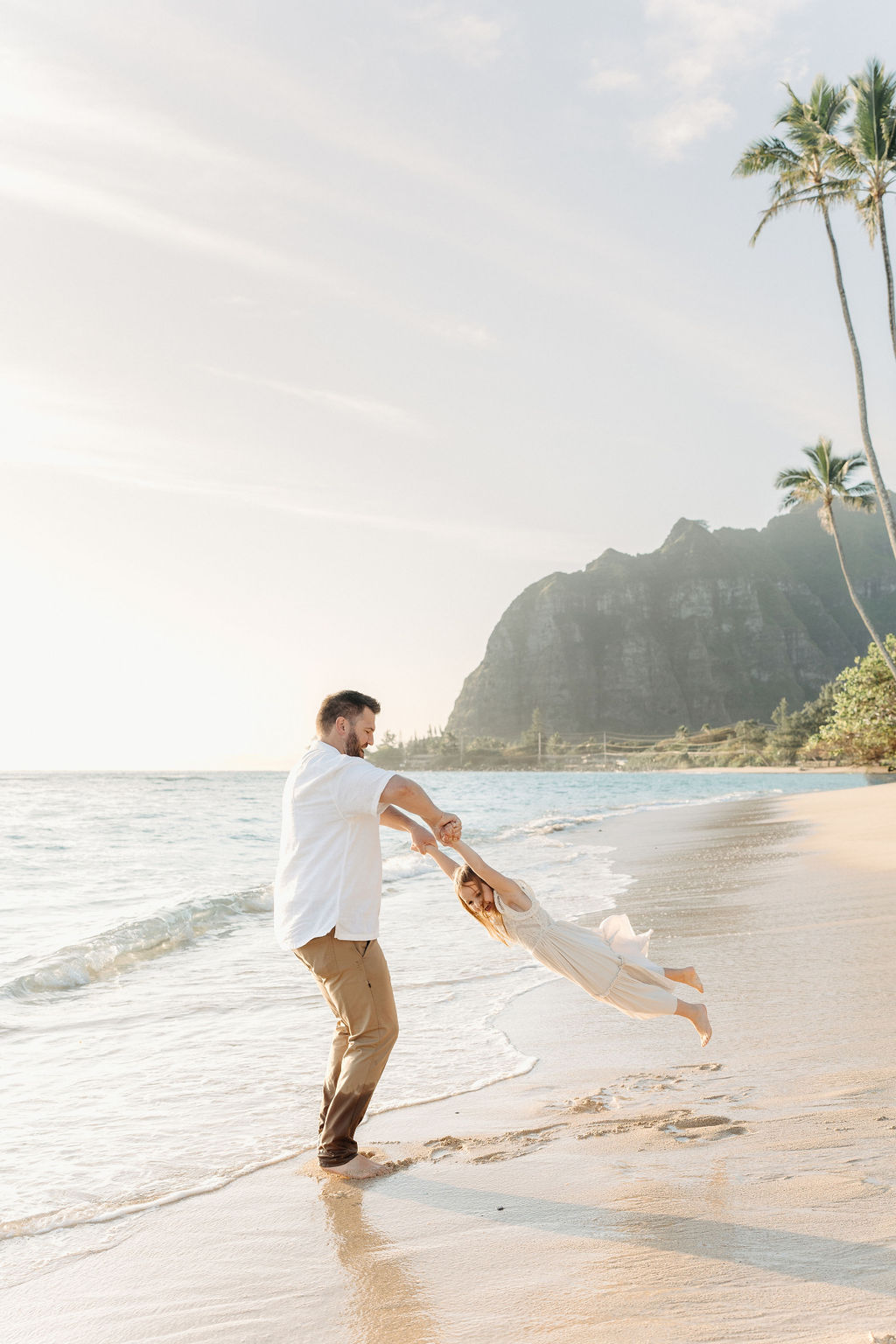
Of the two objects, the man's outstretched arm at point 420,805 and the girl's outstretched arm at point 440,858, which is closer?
the man's outstretched arm at point 420,805

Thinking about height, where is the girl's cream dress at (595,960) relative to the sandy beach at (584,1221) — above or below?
above

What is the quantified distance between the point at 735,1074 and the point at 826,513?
33.9 m

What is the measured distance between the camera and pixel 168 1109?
4.56 m

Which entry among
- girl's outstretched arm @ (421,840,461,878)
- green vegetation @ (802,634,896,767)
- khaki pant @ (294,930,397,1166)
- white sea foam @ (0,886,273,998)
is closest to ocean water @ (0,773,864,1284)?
white sea foam @ (0,886,273,998)

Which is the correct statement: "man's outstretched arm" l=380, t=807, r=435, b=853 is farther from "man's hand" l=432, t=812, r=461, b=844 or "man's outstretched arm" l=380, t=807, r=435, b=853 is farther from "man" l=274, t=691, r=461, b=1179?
"man's hand" l=432, t=812, r=461, b=844

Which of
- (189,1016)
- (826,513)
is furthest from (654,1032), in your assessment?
(826,513)

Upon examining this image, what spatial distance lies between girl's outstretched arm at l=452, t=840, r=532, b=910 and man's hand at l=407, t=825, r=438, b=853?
4.4 inches

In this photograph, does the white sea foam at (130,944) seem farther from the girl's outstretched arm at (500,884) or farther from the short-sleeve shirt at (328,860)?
the girl's outstretched arm at (500,884)

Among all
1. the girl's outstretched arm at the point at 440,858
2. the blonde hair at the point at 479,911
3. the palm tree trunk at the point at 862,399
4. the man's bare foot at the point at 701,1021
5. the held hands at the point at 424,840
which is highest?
the palm tree trunk at the point at 862,399

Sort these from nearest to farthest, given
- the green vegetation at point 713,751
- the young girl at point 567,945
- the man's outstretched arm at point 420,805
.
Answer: the man's outstretched arm at point 420,805, the young girl at point 567,945, the green vegetation at point 713,751

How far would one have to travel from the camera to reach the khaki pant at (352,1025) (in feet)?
12.0

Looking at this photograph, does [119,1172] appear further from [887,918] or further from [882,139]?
[882,139]

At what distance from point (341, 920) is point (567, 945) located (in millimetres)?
952

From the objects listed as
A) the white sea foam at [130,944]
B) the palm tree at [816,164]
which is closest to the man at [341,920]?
the white sea foam at [130,944]
